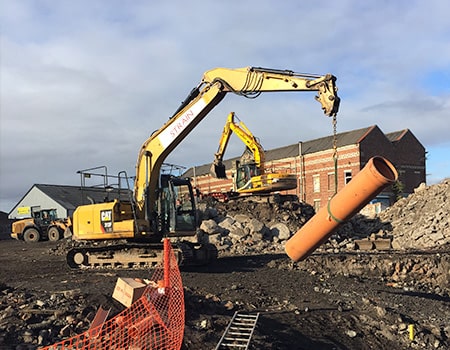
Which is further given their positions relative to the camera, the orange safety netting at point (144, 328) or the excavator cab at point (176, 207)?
the excavator cab at point (176, 207)

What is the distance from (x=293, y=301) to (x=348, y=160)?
115 ft

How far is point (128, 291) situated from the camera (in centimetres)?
773

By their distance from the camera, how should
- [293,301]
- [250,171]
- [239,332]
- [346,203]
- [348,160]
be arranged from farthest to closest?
[348,160], [250,171], [293,301], [239,332], [346,203]

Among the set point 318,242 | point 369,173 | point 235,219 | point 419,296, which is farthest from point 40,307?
point 235,219

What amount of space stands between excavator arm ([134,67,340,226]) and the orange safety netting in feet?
20.4

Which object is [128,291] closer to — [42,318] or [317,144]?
[42,318]

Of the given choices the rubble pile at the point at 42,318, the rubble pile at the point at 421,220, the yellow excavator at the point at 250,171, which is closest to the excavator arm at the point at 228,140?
the yellow excavator at the point at 250,171

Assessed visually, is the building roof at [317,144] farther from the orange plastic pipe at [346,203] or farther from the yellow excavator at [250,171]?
the orange plastic pipe at [346,203]

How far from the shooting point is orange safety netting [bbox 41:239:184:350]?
265 inches

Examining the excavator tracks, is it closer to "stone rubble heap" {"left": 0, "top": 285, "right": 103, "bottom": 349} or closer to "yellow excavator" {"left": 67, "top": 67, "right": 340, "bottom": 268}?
"yellow excavator" {"left": 67, "top": 67, "right": 340, "bottom": 268}

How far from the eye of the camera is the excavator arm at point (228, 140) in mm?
26922

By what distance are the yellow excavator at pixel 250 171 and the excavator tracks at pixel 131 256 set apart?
12.1 m

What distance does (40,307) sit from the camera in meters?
8.65

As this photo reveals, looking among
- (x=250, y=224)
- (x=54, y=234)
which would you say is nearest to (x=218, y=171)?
(x=250, y=224)
